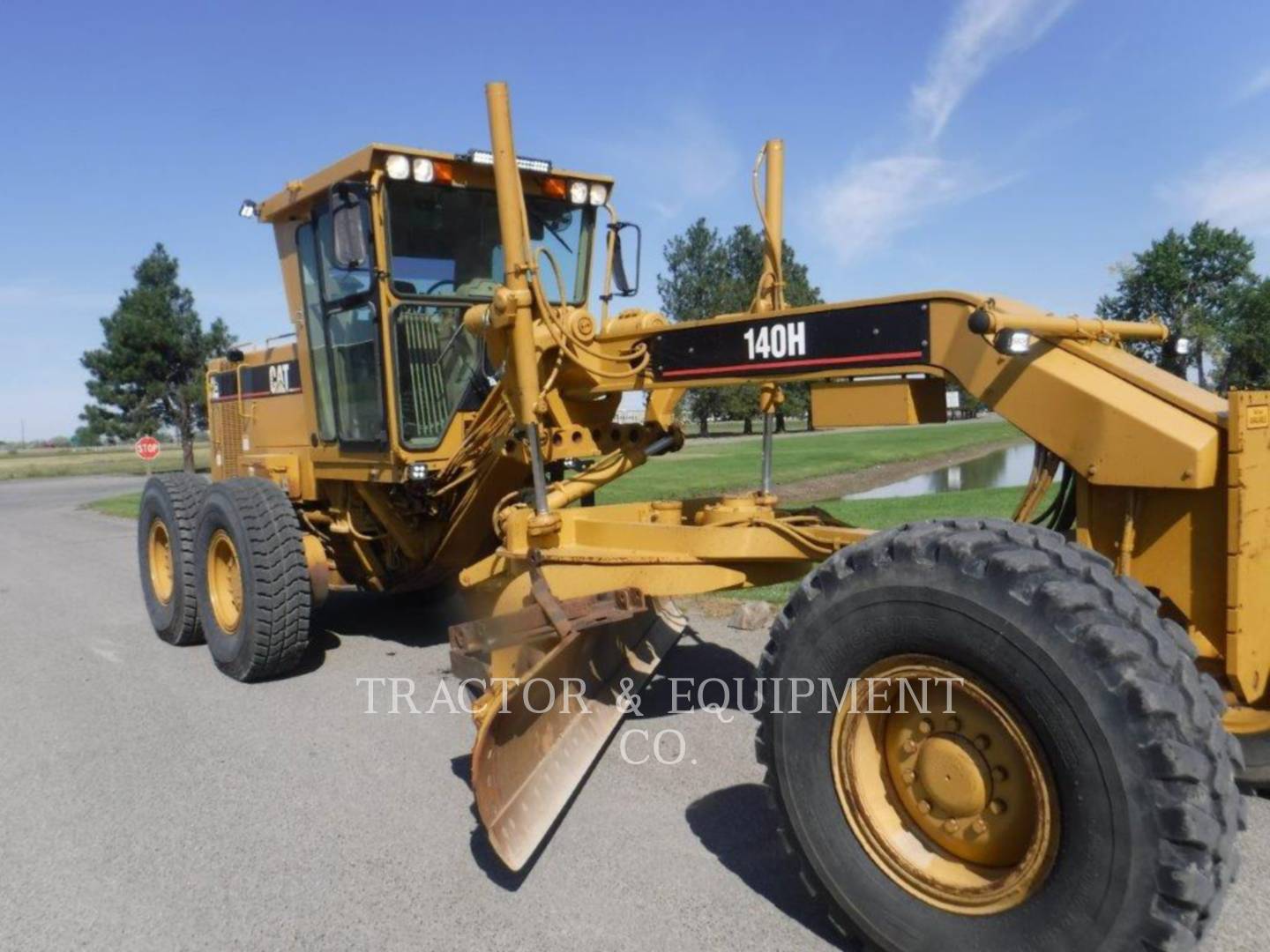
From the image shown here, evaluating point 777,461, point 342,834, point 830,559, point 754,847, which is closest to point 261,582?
point 342,834

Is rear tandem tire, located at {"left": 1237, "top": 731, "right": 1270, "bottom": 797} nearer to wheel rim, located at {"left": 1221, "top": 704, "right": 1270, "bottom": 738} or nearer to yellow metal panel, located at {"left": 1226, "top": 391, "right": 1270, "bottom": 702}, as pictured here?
wheel rim, located at {"left": 1221, "top": 704, "right": 1270, "bottom": 738}

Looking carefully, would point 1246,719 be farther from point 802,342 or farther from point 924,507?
point 924,507

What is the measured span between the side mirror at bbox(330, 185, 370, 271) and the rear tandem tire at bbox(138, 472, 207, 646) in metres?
2.53

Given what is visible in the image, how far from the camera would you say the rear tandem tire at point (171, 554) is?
6562 millimetres

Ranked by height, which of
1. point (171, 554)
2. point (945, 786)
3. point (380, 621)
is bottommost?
point (380, 621)

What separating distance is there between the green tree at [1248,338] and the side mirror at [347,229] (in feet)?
151

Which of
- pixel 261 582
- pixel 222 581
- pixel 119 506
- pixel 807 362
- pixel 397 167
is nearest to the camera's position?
pixel 807 362

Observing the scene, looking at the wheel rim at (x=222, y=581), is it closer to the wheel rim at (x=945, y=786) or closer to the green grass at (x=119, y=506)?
the wheel rim at (x=945, y=786)

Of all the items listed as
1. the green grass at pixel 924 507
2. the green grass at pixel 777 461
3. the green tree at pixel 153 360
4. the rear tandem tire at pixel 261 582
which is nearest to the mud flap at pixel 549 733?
the rear tandem tire at pixel 261 582

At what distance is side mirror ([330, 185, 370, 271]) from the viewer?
4875 millimetres

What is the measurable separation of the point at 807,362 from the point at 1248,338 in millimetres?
47766

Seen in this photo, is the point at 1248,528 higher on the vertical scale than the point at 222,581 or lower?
higher

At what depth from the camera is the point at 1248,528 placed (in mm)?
2736

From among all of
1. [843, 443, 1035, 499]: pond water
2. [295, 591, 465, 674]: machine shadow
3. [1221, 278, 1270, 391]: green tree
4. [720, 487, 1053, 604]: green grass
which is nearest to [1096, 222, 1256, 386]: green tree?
[1221, 278, 1270, 391]: green tree
